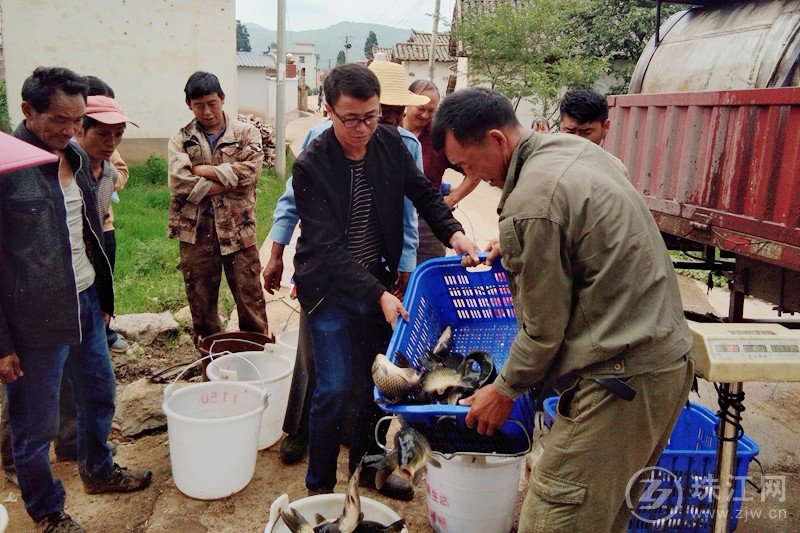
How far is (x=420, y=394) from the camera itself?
2.56m

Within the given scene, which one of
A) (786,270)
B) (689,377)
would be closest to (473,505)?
(689,377)

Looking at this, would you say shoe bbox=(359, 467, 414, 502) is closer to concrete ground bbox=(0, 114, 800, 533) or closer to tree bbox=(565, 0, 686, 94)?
concrete ground bbox=(0, 114, 800, 533)

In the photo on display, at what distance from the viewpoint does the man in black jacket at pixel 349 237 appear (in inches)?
111

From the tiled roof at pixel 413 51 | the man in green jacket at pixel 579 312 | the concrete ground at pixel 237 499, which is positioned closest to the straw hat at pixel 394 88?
the man in green jacket at pixel 579 312

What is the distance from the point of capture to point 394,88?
419 cm

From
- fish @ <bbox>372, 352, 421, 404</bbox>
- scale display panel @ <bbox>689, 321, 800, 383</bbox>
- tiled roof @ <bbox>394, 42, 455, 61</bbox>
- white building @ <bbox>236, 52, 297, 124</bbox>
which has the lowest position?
fish @ <bbox>372, 352, 421, 404</bbox>

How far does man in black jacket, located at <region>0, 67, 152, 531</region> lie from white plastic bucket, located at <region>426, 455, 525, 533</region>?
5.52ft

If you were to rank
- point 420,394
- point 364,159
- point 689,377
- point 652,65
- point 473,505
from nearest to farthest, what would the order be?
1. point 689,377
2. point 420,394
3. point 473,505
4. point 364,159
5. point 652,65

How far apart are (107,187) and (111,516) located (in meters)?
1.99

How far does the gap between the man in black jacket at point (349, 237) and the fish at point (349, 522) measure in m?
0.53

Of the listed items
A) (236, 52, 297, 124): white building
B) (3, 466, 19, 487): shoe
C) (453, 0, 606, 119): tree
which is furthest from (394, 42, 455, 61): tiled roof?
(3, 466, 19, 487): shoe

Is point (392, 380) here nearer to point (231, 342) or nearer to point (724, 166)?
point (231, 342)

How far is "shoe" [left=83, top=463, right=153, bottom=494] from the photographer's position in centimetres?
333

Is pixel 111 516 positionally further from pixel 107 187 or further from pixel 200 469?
pixel 107 187
